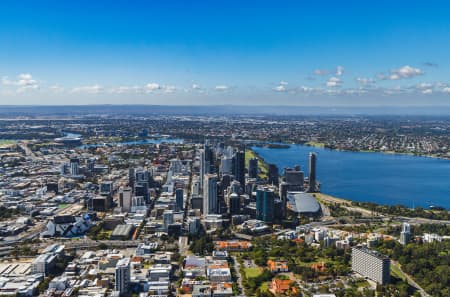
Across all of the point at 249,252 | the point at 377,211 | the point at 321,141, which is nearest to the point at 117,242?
the point at 249,252

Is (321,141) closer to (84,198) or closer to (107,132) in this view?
(107,132)

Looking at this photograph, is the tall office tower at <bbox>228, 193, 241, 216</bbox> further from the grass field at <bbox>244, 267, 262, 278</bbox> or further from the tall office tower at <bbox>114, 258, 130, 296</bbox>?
the tall office tower at <bbox>114, 258, 130, 296</bbox>

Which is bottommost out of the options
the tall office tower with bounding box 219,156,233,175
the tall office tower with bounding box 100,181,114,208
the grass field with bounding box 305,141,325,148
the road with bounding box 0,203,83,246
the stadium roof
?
the road with bounding box 0,203,83,246

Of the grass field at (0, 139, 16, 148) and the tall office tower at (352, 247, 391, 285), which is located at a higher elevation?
the grass field at (0, 139, 16, 148)

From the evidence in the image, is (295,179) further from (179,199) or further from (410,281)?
(410,281)

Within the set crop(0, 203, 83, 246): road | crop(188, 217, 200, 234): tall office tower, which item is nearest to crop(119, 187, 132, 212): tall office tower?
crop(0, 203, 83, 246): road
